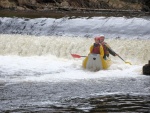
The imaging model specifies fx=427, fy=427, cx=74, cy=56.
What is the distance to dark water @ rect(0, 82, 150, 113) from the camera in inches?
360

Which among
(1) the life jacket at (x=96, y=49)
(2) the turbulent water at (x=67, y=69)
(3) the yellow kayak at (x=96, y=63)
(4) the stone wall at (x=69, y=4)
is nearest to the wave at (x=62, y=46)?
(2) the turbulent water at (x=67, y=69)

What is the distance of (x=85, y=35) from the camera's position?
67.0 ft

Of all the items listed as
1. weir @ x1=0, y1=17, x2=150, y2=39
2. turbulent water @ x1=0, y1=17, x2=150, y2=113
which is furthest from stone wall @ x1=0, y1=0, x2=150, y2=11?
turbulent water @ x1=0, y1=17, x2=150, y2=113

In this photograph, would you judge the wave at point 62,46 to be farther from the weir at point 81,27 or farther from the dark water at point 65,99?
the dark water at point 65,99

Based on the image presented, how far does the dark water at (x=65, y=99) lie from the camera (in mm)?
9148

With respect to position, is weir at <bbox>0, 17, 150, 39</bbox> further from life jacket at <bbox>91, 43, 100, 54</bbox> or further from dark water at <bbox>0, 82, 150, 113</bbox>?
dark water at <bbox>0, 82, 150, 113</bbox>

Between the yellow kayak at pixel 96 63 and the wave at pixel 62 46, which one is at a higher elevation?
the wave at pixel 62 46

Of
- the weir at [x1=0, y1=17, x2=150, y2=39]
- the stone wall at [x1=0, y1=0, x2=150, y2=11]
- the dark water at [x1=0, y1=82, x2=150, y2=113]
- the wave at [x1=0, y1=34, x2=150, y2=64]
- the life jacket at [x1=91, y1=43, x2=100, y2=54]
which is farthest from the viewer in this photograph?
the stone wall at [x1=0, y1=0, x2=150, y2=11]

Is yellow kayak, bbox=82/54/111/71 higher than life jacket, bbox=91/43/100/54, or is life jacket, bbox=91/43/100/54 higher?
life jacket, bbox=91/43/100/54

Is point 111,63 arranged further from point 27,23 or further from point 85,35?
point 27,23

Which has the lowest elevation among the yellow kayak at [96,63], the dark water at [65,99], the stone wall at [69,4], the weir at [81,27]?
the dark water at [65,99]

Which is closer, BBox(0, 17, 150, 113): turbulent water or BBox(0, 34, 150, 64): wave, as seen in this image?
BBox(0, 17, 150, 113): turbulent water

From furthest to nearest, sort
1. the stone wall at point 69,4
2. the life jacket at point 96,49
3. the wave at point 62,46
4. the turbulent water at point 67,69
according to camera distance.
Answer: the stone wall at point 69,4, the wave at point 62,46, the life jacket at point 96,49, the turbulent water at point 67,69

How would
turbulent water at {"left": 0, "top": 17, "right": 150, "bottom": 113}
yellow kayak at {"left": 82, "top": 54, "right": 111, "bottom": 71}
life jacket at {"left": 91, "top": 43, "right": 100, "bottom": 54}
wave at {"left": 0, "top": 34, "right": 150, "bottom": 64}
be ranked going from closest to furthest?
turbulent water at {"left": 0, "top": 17, "right": 150, "bottom": 113} → yellow kayak at {"left": 82, "top": 54, "right": 111, "bottom": 71} → life jacket at {"left": 91, "top": 43, "right": 100, "bottom": 54} → wave at {"left": 0, "top": 34, "right": 150, "bottom": 64}
